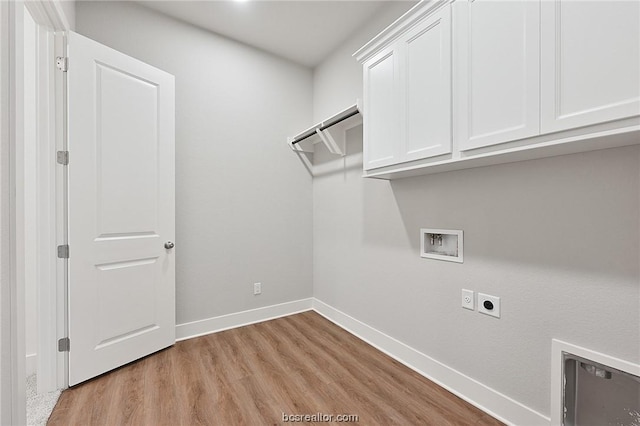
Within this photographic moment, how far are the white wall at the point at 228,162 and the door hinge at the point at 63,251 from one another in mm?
789

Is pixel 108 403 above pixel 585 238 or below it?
below

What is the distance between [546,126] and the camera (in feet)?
3.71

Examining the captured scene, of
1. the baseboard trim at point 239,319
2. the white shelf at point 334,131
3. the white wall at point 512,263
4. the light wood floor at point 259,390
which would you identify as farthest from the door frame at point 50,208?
the white wall at point 512,263

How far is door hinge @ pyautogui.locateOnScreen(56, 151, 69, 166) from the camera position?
178 cm

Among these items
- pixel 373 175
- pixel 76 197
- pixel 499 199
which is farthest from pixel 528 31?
pixel 76 197

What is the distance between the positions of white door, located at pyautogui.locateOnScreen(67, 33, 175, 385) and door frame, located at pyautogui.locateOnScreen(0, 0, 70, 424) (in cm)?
8

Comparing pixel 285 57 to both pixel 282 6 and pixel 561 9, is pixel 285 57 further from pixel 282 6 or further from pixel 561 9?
pixel 561 9

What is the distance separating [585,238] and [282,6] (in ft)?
8.68

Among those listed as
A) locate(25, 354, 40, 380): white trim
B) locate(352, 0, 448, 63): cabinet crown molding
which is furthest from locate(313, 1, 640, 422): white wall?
locate(25, 354, 40, 380): white trim

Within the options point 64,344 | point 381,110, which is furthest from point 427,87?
point 64,344

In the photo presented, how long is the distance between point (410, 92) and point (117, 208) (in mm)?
2168

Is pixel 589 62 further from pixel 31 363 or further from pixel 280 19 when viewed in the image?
pixel 31 363

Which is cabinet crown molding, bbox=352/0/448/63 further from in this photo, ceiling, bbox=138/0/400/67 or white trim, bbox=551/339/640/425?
white trim, bbox=551/339/640/425

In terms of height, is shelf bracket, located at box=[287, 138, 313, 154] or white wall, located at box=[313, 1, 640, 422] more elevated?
shelf bracket, located at box=[287, 138, 313, 154]
